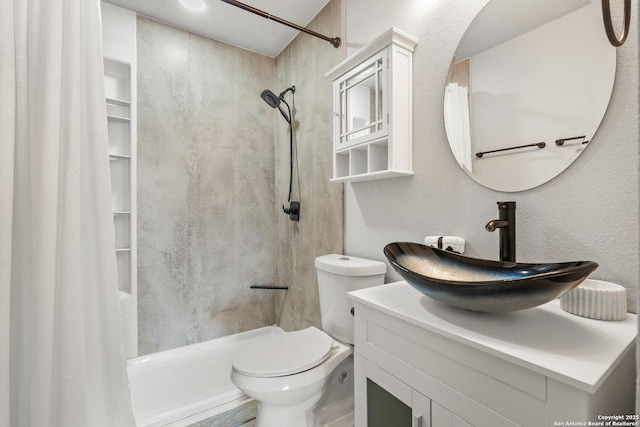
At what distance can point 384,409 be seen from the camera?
0.89 m

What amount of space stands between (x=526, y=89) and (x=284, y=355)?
139cm

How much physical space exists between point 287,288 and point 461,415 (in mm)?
1754

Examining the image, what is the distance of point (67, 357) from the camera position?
0.74m

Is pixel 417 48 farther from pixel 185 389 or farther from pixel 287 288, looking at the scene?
pixel 185 389

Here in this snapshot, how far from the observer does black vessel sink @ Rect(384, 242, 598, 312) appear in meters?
0.58

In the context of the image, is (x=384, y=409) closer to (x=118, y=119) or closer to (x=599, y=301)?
(x=599, y=301)

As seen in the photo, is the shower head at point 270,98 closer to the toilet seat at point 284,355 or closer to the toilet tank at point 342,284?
the toilet tank at point 342,284

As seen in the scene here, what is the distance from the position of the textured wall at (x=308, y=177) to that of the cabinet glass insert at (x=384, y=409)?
0.91 meters

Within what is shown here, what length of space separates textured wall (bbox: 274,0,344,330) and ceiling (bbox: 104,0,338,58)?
0.33ft

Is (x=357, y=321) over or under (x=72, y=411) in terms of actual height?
over

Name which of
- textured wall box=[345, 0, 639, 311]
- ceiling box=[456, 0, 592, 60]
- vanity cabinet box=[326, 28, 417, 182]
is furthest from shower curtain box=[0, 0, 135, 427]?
ceiling box=[456, 0, 592, 60]

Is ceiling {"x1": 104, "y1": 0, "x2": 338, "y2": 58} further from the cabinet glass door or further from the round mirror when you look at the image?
the round mirror

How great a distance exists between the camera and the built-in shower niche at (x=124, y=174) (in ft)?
6.13

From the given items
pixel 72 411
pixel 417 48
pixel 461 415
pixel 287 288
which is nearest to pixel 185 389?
pixel 287 288
